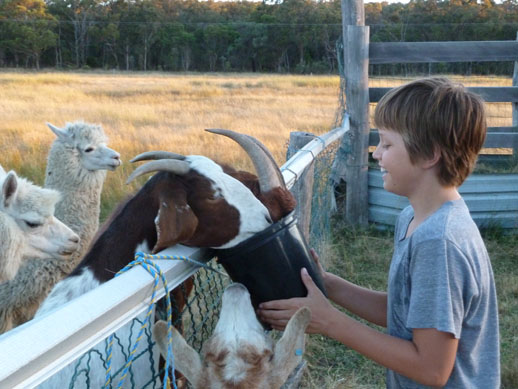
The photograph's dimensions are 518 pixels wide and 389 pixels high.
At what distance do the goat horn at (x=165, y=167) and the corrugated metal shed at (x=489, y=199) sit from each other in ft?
15.9

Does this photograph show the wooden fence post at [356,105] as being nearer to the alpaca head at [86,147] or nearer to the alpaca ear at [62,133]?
the alpaca head at [86,147]

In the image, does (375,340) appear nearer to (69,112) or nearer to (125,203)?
(125,203)

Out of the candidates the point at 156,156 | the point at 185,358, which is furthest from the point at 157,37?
the point at 185,358

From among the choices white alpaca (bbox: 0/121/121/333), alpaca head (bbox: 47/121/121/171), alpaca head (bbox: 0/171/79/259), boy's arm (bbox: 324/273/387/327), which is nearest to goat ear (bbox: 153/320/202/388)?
boy's arm (bbox: 324/273/387/327)

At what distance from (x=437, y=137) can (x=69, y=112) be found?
17.8m

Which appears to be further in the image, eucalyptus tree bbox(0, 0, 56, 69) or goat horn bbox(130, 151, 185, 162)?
eucalyptus tree bbox(0, 0, 56, 69)

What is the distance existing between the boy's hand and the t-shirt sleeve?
28 centimetres

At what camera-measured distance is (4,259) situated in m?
4.08

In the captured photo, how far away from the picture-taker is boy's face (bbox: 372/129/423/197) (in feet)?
6.10

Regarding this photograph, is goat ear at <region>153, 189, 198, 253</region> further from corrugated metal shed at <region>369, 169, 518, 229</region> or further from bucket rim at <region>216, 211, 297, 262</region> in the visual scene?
corrugated metal shed at <region>369, 169, 518, 229</region>

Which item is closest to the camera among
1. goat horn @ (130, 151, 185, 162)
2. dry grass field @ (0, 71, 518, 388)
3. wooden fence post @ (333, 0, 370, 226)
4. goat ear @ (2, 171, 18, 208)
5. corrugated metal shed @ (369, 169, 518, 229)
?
goat horn @ (130, 151, 185, 162)

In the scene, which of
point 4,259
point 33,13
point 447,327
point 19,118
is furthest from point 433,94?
point 33,13

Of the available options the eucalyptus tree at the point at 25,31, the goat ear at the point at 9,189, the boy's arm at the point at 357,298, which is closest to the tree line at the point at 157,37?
the eucalyptus tree at the point at 25,31

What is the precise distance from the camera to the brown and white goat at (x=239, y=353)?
1.67 m
